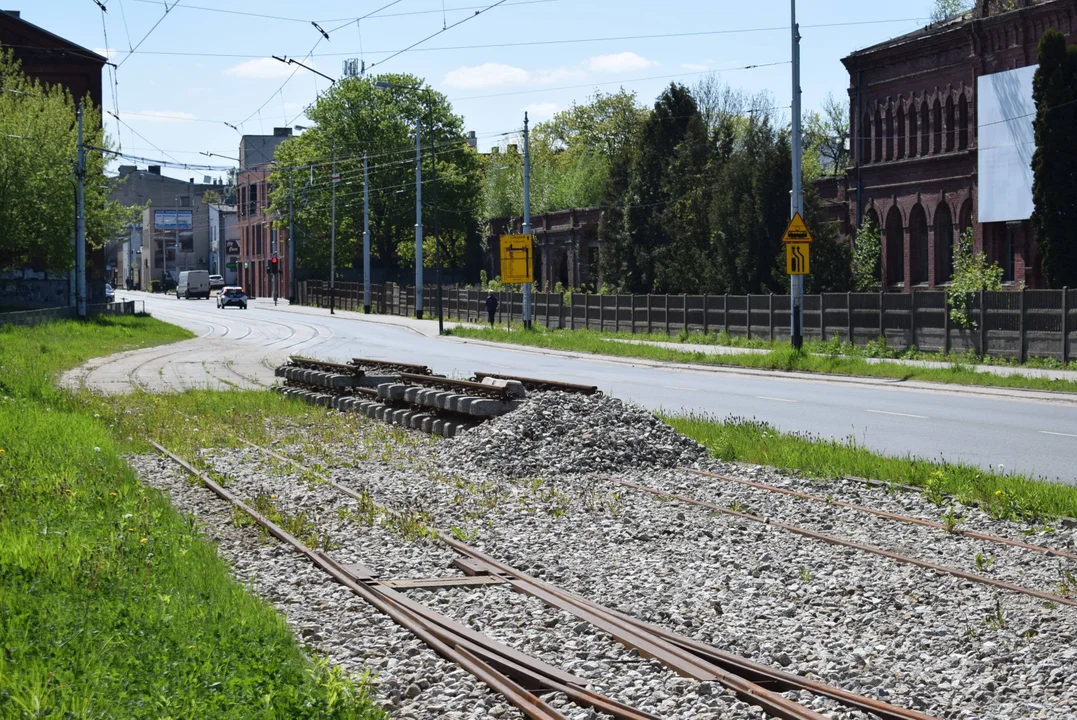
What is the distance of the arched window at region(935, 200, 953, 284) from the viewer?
48.8 metres

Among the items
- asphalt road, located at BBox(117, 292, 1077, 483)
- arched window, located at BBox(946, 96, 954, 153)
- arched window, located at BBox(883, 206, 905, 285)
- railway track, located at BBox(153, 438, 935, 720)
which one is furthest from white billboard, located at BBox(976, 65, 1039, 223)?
railway track, located at BBox(153, 438, 935, 720)

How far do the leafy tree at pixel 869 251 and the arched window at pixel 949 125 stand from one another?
4.54 metres

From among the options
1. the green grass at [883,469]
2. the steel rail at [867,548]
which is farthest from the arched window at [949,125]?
the steel rail at [867,548]

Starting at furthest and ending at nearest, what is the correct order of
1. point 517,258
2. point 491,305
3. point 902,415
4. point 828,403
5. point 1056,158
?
point 491,305, point 517,258, point 1056,158, point 828,403, point 902,415

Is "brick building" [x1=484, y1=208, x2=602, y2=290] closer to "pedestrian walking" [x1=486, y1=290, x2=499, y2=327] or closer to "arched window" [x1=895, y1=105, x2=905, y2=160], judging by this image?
"pedestrian walking" [x1=486, y1=290, x2=499, y2=327]

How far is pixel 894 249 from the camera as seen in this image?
51.8 meters

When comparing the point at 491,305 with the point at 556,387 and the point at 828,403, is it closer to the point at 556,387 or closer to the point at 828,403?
the point at 828,403

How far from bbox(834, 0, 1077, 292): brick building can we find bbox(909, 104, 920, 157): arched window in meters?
0.04

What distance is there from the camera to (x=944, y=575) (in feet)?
29.2

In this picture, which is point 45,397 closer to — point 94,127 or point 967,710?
point 967,710

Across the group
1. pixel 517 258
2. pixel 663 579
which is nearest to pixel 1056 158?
pixel 517 258

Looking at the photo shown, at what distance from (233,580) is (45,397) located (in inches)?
613

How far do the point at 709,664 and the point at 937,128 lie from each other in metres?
46.2

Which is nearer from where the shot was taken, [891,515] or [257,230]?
[891,515]
